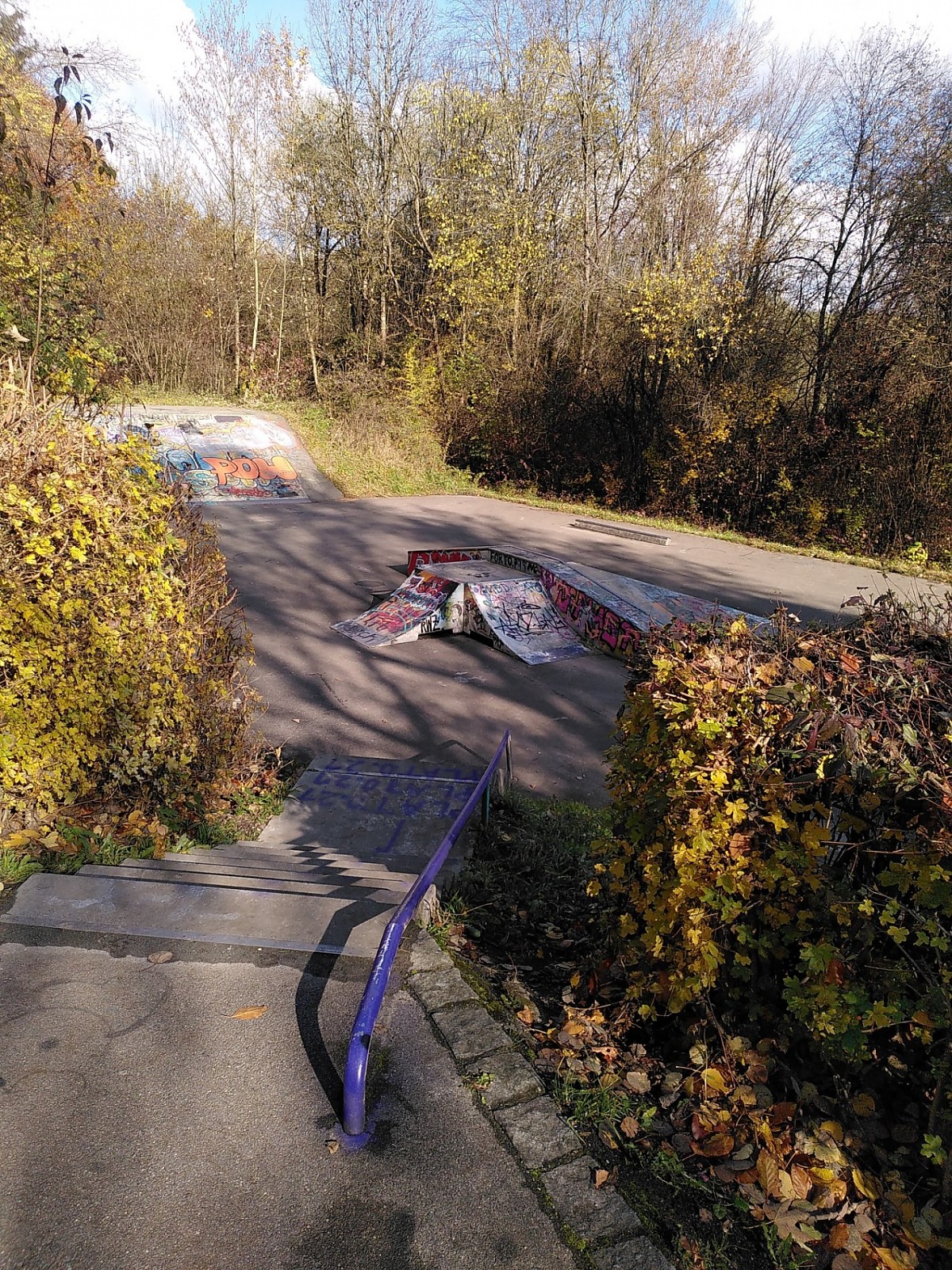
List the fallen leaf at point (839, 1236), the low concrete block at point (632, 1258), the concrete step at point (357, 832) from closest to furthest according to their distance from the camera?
the low concrete block at point (632, 1258) → the fallen leaf at point (839, 1236) → the concrete step at point (357, 832)

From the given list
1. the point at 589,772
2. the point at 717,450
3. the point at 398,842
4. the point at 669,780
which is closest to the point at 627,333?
the point at 717,450

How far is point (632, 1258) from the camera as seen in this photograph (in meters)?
1.99

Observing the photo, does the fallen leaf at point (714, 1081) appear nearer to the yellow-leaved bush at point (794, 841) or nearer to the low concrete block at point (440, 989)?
the yellow-leaved bush at point (794, 841)

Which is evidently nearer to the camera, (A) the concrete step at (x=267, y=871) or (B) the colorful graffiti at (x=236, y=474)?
(A) the concrete step at (x=267, y=871)

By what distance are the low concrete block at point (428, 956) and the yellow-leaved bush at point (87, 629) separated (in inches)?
81.6

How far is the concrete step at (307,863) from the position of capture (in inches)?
166

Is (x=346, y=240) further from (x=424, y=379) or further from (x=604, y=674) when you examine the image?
(x=604, y=674)

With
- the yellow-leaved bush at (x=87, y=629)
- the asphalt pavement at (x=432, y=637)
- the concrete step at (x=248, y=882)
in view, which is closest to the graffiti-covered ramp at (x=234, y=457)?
the asphalt pavement at (x=432, y=637)

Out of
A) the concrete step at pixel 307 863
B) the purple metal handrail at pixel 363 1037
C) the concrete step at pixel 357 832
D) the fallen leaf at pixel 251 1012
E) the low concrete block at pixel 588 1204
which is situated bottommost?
the concrete step at pixel 357 832

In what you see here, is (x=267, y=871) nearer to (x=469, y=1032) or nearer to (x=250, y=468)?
(x=469, y=1032)

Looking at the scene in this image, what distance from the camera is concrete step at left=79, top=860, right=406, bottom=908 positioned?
3.62m

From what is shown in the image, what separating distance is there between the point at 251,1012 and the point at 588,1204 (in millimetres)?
1283

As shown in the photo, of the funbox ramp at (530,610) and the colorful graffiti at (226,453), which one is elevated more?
the colorful graffiti at (226,453)

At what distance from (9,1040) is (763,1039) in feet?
8.00
